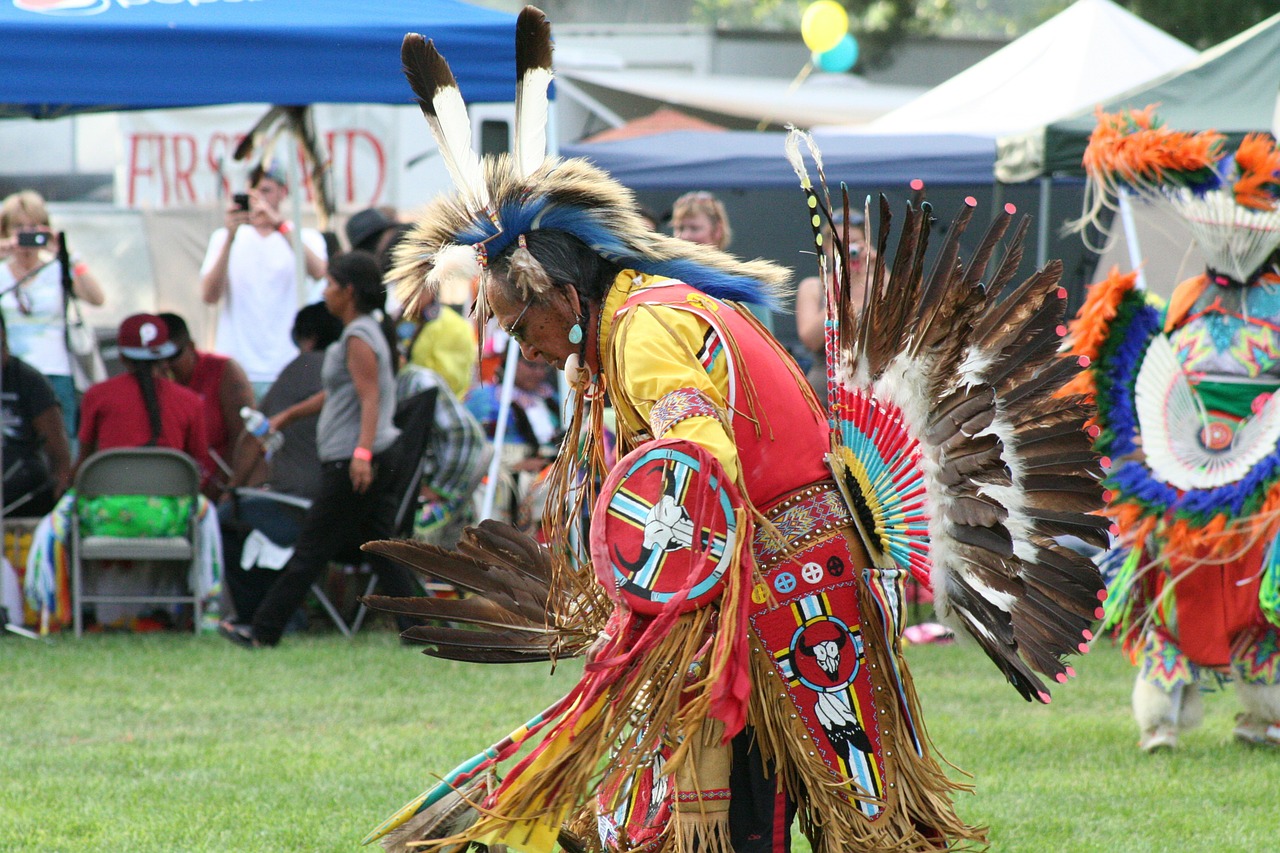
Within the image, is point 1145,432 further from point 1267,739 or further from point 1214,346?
point 1267,739

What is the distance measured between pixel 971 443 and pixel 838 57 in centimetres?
1373

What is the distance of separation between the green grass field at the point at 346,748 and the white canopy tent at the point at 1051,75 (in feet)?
12.2

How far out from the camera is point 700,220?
6.42 metres

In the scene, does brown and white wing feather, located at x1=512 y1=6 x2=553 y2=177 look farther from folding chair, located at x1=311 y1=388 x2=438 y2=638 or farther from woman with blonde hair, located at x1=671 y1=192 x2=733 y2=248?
folding chair, located at x1=311 y1=388 x2=438 y2=638

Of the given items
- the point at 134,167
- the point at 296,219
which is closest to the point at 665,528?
the point at 296,219

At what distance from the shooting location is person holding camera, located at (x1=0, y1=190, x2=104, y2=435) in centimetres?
704

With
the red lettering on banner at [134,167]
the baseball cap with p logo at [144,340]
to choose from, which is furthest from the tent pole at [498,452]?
the red lettering on banner at [134,167]

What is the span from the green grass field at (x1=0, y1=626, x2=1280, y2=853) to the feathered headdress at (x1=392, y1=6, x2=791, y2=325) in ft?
3.59

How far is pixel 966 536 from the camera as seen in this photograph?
8.91 feet

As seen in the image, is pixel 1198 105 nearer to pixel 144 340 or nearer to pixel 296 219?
pixel 296 219

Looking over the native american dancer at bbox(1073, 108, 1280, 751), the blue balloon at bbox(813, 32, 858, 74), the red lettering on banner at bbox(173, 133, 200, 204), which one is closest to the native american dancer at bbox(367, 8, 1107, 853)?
the native american dancer at bbox(1073, 108, 1280, 751)

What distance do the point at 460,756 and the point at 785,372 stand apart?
2301mm

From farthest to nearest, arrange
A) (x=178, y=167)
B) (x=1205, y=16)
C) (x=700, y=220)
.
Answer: (x=1205, y=16)
(x=178, y=167)
(x=700, y=220)

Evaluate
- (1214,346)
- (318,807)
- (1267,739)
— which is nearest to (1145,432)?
(1214,346)
